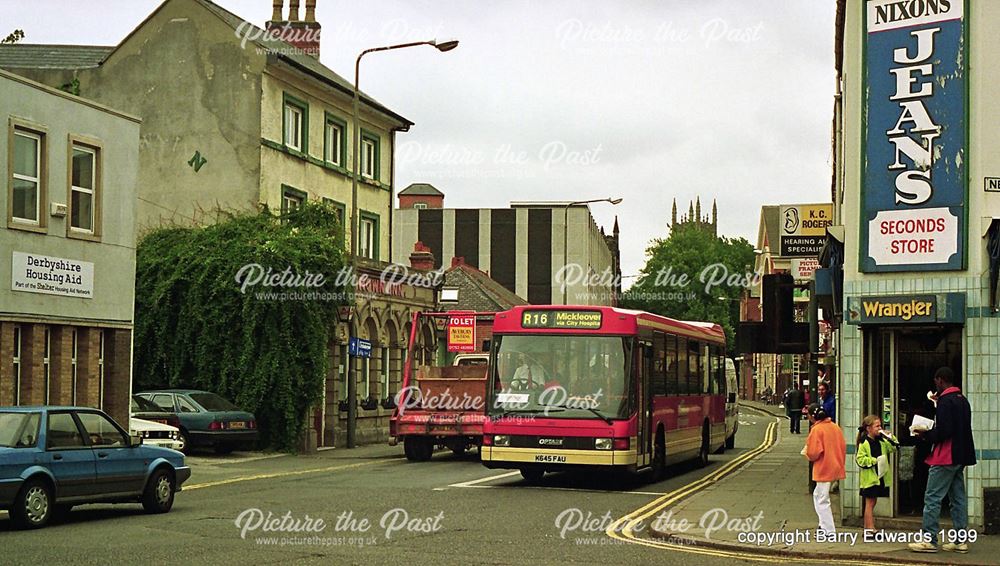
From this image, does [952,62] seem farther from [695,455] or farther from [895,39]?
[695,455]

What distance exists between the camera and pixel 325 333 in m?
35.6

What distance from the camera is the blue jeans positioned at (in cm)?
1405

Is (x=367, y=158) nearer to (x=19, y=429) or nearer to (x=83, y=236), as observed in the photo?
(x=83, y=236)

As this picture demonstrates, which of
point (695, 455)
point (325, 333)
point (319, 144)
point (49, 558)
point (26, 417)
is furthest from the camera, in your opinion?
point (319, 144)

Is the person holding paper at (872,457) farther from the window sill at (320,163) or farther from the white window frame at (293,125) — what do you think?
the white window frame at (293,125)

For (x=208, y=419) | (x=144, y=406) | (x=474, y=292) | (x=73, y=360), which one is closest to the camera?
(x=73, y=360)

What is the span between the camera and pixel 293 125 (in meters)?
41.1

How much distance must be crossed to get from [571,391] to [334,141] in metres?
23.5

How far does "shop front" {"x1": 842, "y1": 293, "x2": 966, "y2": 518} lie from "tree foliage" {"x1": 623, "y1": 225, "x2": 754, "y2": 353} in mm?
84991

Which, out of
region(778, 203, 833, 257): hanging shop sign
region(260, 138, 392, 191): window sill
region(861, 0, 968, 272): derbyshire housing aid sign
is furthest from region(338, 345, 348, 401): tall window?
region(861, 0, 968, 272): derbyshire housing aid sign

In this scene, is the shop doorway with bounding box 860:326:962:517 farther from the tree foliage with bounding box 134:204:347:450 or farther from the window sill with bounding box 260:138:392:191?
the window sill with bounding box 260:138:392:191

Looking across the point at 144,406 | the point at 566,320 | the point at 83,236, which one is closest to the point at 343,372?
the point at 144,406

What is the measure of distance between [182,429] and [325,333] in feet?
20.0

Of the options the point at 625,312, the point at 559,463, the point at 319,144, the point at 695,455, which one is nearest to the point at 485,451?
the point at 559,463
